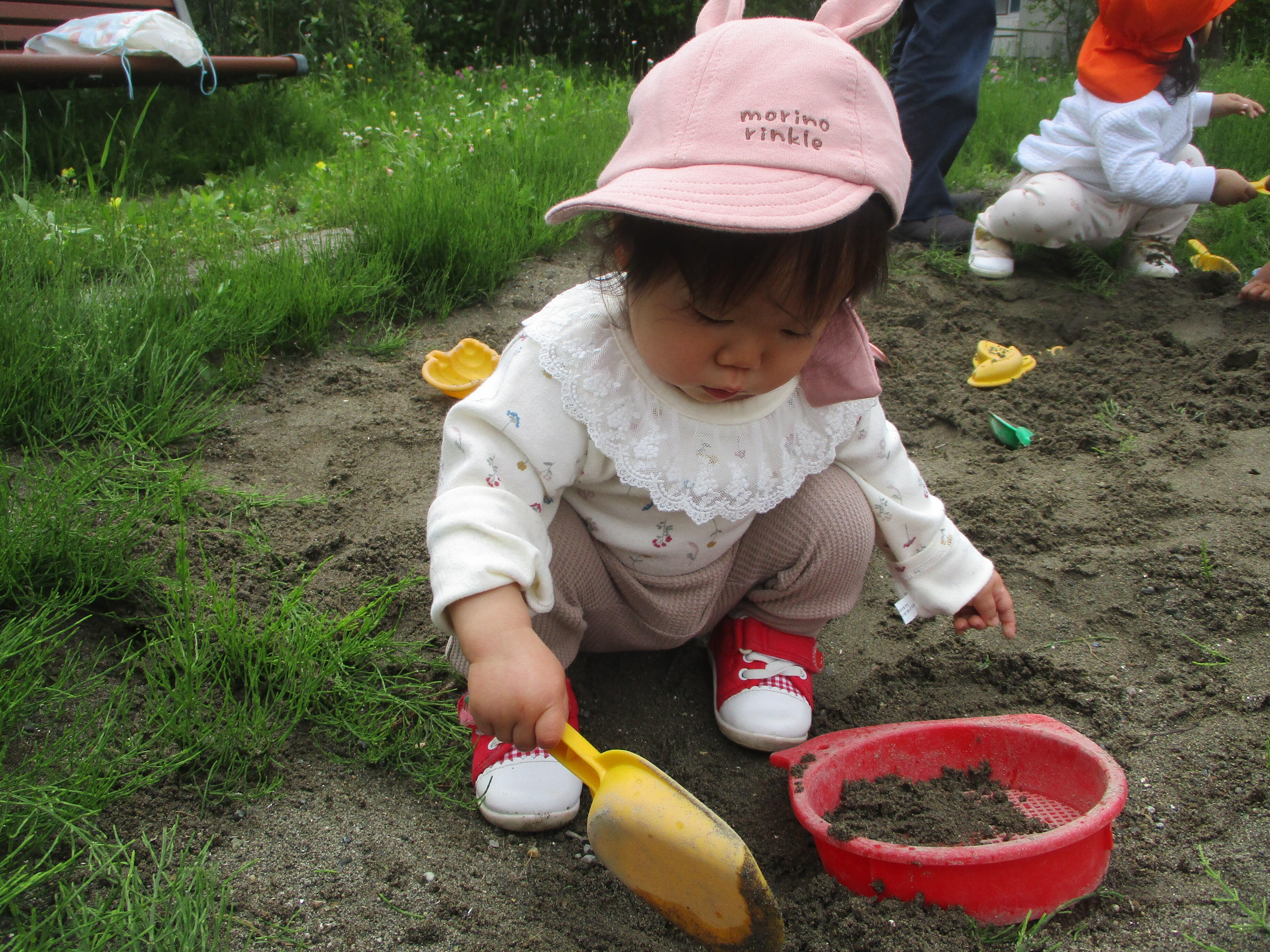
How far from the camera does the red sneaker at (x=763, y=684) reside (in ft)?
5.17

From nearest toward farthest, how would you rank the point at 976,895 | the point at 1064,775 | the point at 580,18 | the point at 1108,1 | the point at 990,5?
the point at 976,895, the point at 1064,775, the point at 1108,1, the point at 990,5, the point at 580,18

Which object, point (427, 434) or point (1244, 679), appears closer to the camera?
point (1244, 679)

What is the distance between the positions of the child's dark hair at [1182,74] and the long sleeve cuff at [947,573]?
2574 millimetres

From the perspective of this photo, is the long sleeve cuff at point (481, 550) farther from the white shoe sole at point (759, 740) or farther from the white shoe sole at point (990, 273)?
the white shoe sole at point (990, 273)

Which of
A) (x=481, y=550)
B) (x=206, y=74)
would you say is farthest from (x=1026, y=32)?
(x=481, y=550)

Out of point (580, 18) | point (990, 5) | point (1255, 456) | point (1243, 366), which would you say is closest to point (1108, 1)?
point (990, 5)

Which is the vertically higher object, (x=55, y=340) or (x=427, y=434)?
(x=55, y=340)

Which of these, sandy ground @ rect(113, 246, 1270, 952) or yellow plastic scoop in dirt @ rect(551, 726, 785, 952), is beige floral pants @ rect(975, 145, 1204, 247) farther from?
yellow plastic scoop in dirt @ rect(551, 726, 785, 952)

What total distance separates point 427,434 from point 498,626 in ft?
3.82

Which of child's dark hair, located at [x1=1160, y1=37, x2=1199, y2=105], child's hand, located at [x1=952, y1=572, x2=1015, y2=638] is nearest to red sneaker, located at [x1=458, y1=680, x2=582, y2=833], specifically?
child's hand, located at [x1=952, y1=572, x2=1015, y2=638]

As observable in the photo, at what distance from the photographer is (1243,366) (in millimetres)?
2752

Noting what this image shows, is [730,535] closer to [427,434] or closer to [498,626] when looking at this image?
[498,626]

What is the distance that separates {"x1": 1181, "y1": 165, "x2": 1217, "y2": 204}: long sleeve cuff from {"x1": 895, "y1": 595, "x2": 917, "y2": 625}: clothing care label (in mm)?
2488

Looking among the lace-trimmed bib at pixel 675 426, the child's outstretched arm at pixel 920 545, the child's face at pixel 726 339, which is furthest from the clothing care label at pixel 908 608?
the child's face at pixel 726 339
